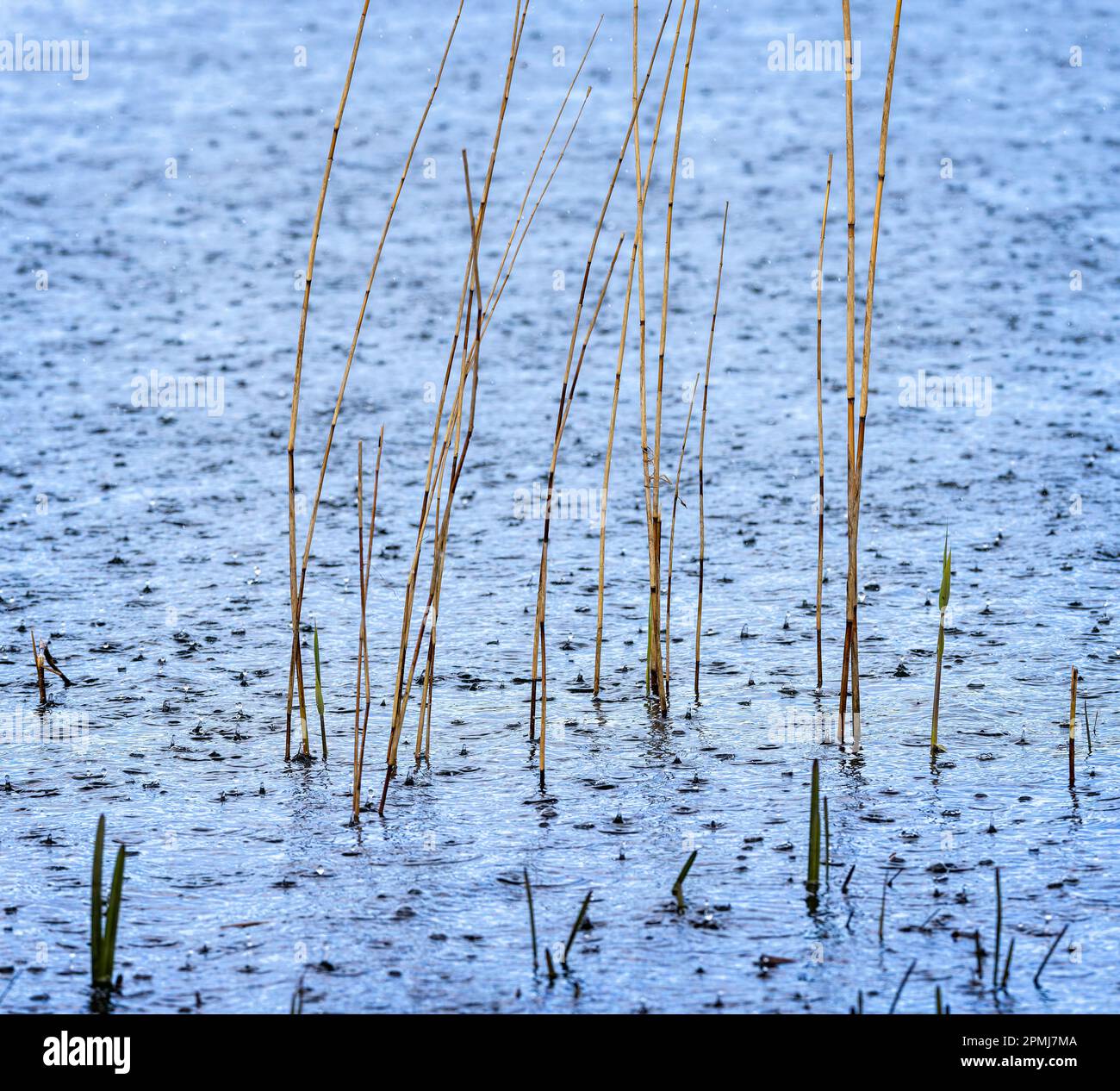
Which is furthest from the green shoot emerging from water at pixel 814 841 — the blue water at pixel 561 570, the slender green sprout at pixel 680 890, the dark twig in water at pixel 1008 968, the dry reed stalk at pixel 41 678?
the dry reed stalk at pixel 41 678

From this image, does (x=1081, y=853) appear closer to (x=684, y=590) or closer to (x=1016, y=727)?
(x=1016, y=727)

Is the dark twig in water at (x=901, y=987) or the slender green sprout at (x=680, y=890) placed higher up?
the slender green sprout at (x=680, y=890)

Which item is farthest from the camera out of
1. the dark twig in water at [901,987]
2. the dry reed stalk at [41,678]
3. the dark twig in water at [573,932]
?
the dry reed stalk at [41,678]

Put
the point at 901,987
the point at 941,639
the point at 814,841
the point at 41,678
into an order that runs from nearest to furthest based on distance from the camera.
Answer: the point at 901,987 < the point at 814,841 < the point at 941,639 < the point at 41,678

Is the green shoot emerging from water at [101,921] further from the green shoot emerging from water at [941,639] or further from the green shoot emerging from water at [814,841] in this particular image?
the green shoot emerging from water at [941,639]

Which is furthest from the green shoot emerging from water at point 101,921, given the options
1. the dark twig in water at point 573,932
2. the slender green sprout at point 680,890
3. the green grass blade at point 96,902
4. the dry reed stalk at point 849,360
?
the dry reed stalk at point 849,360

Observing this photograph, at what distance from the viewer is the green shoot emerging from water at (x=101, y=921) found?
175cm

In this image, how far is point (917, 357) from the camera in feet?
15.5

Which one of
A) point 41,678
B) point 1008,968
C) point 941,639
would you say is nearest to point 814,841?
point 1008,968

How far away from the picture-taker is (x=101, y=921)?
1809 millimetres

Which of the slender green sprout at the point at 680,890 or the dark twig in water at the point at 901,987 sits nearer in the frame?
the dark twig in water at the point at 901,987

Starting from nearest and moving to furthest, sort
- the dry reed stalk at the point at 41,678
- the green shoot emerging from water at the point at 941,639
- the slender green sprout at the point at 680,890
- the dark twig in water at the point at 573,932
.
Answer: the dark twig in water at the point at 573,932 → the slender green sprout at the point at 680,890 → the green shoot emerging from water at the point at 941,639 → the dry reed stalk at the point at 41,678

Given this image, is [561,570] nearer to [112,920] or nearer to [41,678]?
[41,678]

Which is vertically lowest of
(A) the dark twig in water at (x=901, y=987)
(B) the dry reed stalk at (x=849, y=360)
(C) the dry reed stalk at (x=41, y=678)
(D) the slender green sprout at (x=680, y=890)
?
(A) the dark twig in water at (x=901, y=987)
